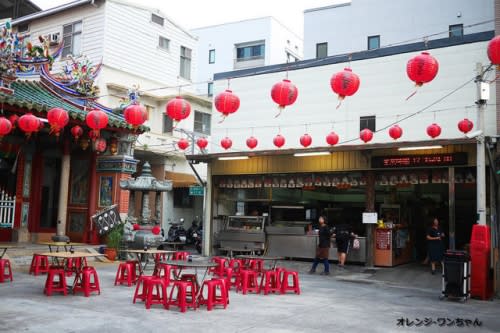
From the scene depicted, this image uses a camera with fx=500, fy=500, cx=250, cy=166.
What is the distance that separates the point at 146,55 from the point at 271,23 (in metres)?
14.1

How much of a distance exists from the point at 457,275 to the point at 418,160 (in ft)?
17.1

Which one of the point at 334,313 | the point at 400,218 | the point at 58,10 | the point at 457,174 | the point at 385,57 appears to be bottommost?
the point at 334,313

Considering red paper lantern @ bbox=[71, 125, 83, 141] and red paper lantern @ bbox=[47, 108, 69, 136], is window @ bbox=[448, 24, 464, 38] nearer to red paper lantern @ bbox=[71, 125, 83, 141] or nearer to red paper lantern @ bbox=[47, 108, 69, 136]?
red paper lantern @ bbox=[71, 125, 83, 141]

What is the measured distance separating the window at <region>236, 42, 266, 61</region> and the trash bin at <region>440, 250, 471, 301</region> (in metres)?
28.5

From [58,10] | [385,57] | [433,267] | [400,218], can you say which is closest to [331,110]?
[385,57]

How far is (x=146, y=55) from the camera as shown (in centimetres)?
2652

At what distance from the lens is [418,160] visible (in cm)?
1603

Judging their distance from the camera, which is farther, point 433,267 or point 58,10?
point 58,10

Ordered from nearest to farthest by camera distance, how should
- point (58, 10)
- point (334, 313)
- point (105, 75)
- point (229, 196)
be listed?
point (334, 313), point (229, 196), point (105, 75), point (58, 10)

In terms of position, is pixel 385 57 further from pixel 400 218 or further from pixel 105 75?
pixel 105 75

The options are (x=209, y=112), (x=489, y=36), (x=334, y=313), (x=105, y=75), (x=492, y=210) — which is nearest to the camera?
(x=334, y=313)

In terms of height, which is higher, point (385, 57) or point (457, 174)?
point (385, 57)

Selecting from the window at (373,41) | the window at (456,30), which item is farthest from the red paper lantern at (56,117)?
the window at (456,30)

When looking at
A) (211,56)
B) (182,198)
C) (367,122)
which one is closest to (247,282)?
(367,122)
